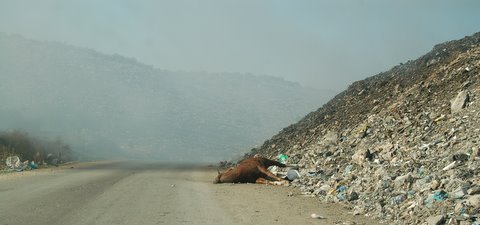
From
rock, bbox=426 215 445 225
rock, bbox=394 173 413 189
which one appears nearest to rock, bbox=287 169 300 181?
rock, bbox=394 173 413 189

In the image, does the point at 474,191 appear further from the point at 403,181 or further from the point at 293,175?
the point at 293,175

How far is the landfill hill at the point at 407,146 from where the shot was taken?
27.5 feet

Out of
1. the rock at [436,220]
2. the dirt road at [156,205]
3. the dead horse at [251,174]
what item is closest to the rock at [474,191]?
the rock at [436,220]

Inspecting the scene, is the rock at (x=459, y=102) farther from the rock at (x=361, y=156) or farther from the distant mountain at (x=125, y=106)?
the distant mountain at (x=125, y=106)

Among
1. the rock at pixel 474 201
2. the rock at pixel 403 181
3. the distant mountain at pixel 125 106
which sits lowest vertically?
the rock at pixel 474 201

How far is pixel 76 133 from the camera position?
58125 millimetres

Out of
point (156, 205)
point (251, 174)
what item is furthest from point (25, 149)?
point (156, 205)

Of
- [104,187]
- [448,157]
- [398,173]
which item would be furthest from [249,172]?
[448,157]

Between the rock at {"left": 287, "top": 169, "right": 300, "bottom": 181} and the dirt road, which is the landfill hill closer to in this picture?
the rock at {"left": 287, "top": 169, "right": 300, "bottom": 181}

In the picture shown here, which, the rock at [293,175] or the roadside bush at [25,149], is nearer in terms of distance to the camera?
the rock at [293,175]

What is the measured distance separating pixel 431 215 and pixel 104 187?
879cm

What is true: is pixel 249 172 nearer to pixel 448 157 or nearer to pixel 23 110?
pixel 448 157

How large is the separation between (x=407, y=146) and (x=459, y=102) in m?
1.82

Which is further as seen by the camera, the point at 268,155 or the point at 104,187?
the point at 268,155
